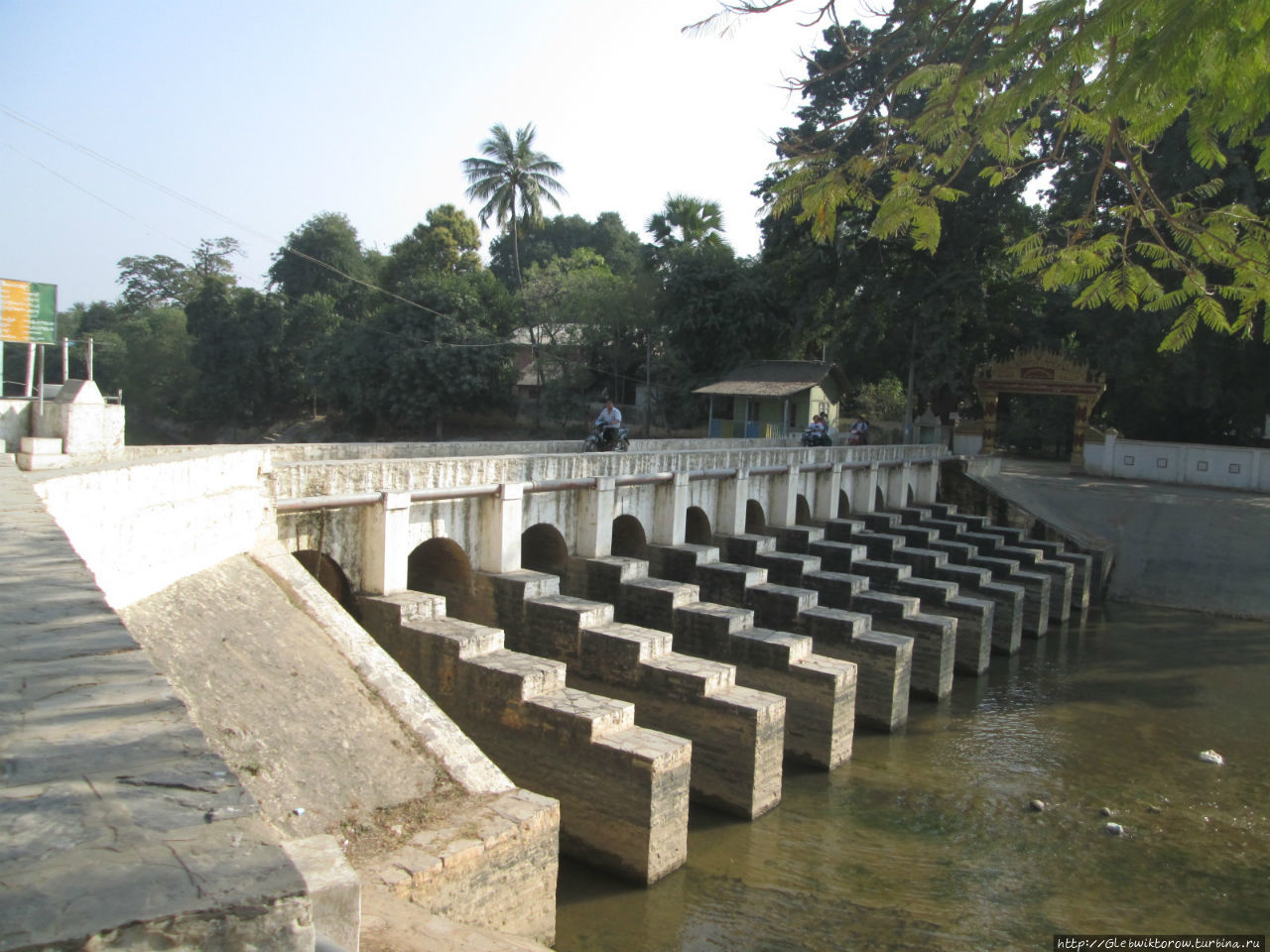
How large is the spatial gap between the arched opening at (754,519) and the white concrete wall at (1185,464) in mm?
14723

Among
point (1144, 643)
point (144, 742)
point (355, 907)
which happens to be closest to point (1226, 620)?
point (1144, 643)

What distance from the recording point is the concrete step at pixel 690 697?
35.7ft

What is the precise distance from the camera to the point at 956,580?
19.4m

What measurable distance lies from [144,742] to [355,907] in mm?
2222

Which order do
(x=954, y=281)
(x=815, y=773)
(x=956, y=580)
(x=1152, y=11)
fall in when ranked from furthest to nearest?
(x=954, y=281) < (x=956, y=580) < (x=815, y=773) < (x=1152, y=11)

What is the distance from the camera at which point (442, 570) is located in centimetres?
1367

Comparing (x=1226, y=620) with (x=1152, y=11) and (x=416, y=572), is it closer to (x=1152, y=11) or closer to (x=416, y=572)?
(x=416, y=572)

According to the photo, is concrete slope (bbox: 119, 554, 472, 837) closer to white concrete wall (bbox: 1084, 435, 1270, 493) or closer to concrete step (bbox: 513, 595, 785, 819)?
concrete step (bbox: 513, 595, 785, 819)

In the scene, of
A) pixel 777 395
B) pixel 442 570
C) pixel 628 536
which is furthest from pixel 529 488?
pixel 777 395

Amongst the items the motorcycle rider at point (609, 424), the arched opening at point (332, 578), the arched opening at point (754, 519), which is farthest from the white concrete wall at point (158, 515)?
the arched opening at point (754, 519)

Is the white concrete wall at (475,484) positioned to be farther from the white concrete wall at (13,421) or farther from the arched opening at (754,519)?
the white concrete wall at (13,421)

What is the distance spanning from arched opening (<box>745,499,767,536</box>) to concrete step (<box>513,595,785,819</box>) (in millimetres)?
8991

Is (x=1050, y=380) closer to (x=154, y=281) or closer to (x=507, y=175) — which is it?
(x=507, y=175)

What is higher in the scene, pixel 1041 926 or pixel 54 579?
pixel 54 579
